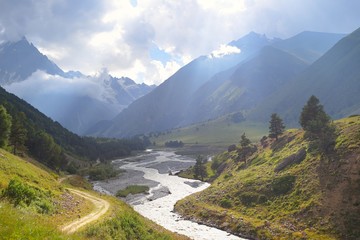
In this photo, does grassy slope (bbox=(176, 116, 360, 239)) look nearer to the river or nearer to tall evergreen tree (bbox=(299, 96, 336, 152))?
tall evergreen tree (bbox=(299, 96, 336, 152))

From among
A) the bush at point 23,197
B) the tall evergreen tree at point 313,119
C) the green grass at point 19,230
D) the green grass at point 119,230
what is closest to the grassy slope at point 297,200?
the tall evergreen tree at point 313,119

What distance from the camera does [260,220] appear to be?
7106 cm

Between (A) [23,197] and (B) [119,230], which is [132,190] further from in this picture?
(A) [23,197]

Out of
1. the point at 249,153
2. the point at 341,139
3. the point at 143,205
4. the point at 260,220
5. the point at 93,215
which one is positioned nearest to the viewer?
the point at 93,215

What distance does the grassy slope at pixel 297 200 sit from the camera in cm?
6109

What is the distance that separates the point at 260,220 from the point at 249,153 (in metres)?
61.8

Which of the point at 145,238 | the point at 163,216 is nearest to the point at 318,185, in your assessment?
the point at 163,216

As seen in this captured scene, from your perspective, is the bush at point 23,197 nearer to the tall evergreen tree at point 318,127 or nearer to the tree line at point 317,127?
the tree line at point 317,127

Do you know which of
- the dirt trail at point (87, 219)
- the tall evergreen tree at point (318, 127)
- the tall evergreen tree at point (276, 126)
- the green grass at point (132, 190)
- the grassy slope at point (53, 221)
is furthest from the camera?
the tall evergreen tree at point (276, 126)

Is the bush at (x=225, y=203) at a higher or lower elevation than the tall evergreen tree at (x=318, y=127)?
lower

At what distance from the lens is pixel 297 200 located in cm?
7231

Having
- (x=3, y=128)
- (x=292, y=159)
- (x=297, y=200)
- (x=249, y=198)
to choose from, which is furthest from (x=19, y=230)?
(x=3, y=128)

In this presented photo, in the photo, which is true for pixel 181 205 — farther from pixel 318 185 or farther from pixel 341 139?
pixel 341 139

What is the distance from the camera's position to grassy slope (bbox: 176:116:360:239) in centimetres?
6109
